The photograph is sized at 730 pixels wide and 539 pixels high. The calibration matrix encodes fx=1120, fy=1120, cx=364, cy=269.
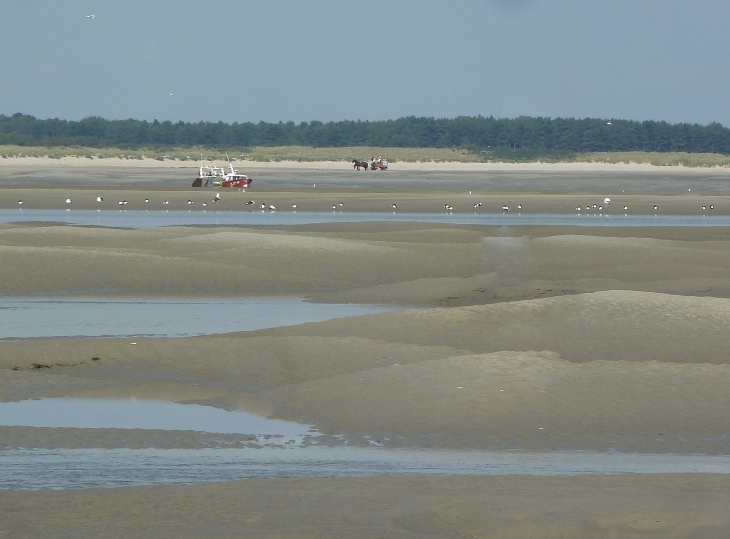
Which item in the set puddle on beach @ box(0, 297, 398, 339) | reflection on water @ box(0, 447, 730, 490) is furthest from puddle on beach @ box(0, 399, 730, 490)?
puddle on beach @ box(0, 297, 398, 339)

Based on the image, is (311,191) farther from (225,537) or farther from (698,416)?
(225,537)

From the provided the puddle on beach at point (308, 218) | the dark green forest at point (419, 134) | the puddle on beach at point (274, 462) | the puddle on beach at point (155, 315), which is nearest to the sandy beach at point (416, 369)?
the puddle on beach at point (274, 462)

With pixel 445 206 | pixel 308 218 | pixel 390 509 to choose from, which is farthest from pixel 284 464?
pixel 445 206

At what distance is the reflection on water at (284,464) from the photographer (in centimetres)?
845

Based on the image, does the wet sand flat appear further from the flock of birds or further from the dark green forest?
the dark green forest

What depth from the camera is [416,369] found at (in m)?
12.2

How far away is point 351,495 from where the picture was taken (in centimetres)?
783

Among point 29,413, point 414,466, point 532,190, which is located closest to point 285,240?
point 29,413

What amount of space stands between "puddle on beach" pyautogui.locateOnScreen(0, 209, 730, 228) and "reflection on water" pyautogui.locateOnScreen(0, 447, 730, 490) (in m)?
25.4

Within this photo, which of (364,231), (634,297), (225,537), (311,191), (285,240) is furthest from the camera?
(311,191)

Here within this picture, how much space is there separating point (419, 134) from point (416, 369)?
148857 millimetres

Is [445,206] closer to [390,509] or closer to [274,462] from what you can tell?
[274,462]

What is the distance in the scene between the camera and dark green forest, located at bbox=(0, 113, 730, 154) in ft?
490

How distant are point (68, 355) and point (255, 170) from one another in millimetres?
74599
